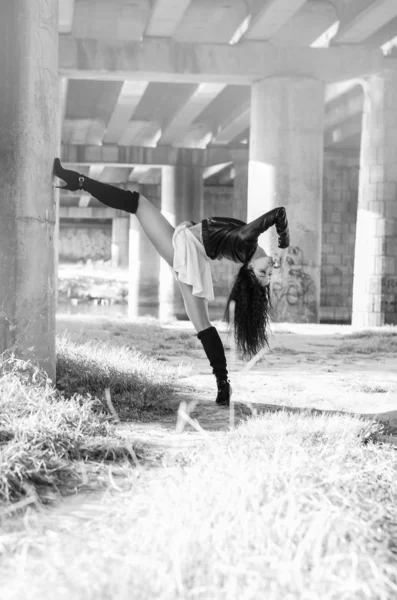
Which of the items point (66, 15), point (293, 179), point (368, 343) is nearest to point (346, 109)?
point (293, 179)

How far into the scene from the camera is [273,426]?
390 cm

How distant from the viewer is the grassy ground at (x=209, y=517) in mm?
2016

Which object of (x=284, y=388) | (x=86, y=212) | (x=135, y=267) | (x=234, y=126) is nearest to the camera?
(x=284, y=388)

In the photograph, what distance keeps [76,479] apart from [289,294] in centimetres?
1209

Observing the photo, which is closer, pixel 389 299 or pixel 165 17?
pixel 165 17

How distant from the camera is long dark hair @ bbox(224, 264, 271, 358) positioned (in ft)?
16.0

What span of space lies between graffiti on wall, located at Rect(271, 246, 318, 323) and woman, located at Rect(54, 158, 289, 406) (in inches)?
390

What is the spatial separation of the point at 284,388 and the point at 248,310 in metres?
1.24

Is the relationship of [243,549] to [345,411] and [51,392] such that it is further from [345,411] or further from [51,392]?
[345,411]

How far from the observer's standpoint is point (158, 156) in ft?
84.8

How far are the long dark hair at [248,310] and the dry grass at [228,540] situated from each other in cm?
183

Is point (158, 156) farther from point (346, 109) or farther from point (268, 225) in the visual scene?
point (268, 225)

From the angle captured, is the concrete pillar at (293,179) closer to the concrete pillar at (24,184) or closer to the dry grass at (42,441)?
the concrete pillar at (24,184)

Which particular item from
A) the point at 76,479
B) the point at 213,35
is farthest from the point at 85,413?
the point at 213,35
